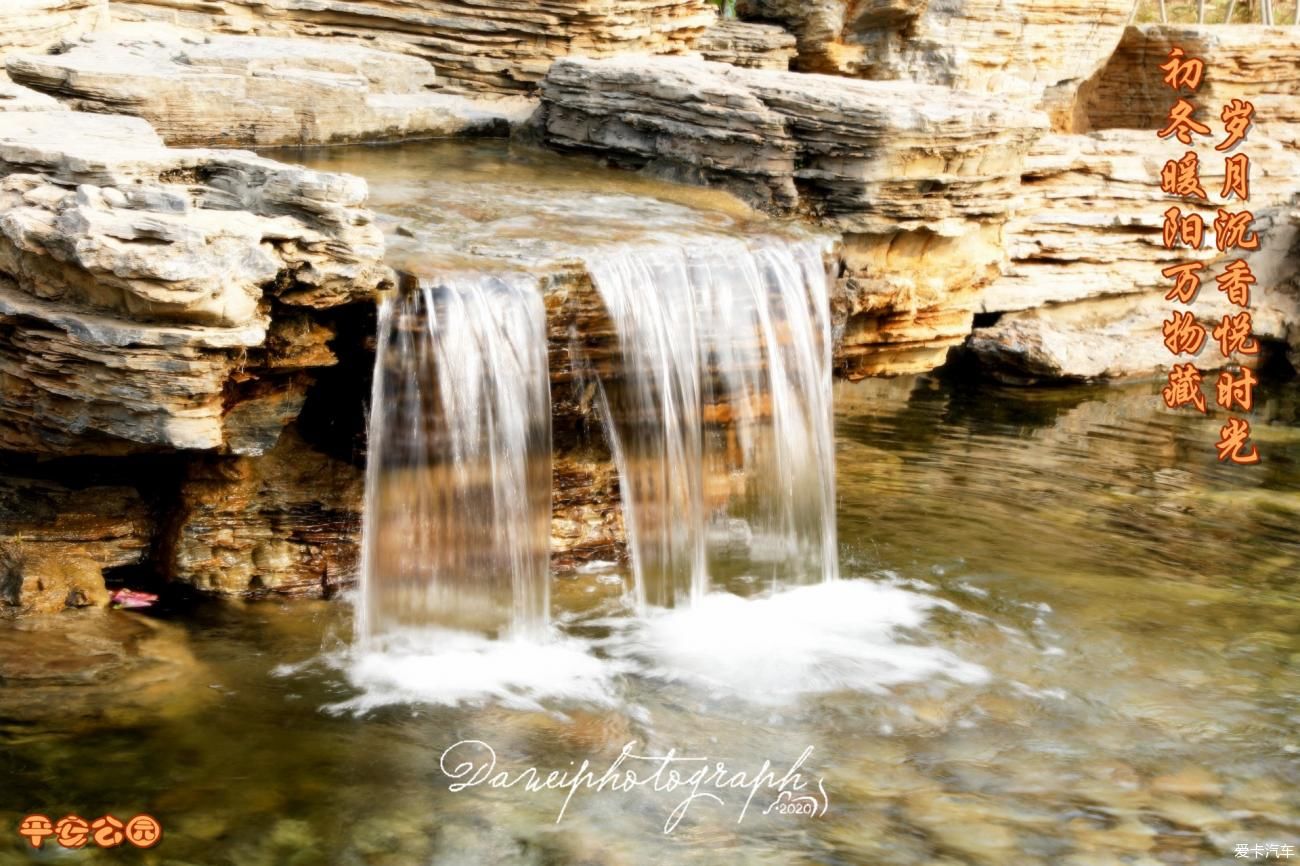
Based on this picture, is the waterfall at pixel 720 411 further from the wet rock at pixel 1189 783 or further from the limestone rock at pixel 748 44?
the limestone rock at pixel 748 44

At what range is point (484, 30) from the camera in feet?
32.8

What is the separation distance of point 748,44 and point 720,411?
255 inches

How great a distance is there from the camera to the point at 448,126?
30.2ft

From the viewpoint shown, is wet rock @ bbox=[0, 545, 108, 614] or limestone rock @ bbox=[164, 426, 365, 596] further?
limestone rock @ bbox=[164, 426, 365, 596]

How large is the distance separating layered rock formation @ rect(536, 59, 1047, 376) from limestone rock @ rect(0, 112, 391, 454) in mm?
2796

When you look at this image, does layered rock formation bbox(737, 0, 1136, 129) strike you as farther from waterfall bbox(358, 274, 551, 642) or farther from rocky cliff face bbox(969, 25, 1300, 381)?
waterfall bbox(358, 274, 551, 642)

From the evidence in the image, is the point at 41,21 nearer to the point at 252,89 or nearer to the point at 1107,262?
the point at 252,89

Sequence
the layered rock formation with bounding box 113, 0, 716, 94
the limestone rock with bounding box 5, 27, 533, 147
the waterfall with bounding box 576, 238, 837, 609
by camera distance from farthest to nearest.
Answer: the layered rock formation with bounding box 113, 0, 716, 94
the limestone rock with bounding box 5, 27, 533, 147
the waterfall with bounding box 576, 238, 837, 609

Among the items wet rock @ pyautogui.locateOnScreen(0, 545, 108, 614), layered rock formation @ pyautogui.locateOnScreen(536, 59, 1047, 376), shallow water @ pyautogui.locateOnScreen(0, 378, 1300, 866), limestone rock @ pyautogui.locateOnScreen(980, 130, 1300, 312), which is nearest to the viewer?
shallow water @ pyautogui.locateOnScreen(0, 378, 1300, 866)

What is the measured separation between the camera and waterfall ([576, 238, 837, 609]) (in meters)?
6.68

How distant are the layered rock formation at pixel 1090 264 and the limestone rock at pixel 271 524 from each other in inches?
253

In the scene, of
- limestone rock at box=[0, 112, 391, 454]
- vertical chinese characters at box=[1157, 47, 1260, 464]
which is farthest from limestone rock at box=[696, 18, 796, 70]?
limestone rock at box=[0, 112, 391, 454]

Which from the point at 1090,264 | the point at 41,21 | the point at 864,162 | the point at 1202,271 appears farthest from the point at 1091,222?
the point at 41,21

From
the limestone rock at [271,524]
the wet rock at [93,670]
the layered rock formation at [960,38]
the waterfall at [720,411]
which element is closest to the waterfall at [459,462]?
the limestone rock at [271,524]
